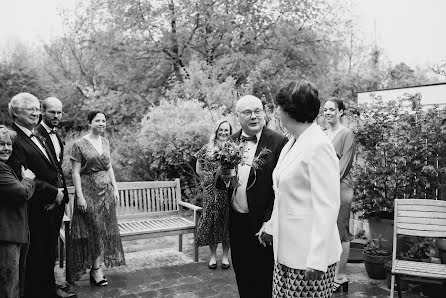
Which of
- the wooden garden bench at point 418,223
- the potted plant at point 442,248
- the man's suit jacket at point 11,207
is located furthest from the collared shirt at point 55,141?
the potted plant at point 442,248

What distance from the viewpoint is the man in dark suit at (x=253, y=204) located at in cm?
333

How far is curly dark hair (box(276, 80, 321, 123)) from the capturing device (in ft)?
8.00

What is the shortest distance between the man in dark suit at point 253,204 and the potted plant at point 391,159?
2.38 m

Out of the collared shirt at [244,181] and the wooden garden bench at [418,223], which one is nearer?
the collared shirt at [244,181]

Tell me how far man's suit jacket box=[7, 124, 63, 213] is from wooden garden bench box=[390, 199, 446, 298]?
3.60 meters

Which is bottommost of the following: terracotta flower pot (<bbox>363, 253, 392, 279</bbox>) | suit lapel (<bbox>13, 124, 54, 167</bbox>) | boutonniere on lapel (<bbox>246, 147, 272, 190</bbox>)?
terracotta flower pot (<bbox>363, 253, 392, 279</bbox>)

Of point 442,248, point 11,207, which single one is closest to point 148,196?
point 11,207

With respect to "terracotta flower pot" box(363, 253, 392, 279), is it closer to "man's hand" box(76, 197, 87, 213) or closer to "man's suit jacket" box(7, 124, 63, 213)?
"man's hand" box(76, 197, 87, 213)

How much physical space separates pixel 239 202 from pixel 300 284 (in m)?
1.22

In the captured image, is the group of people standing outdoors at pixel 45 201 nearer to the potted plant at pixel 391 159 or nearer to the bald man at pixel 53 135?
the bald man at pixel 53 135

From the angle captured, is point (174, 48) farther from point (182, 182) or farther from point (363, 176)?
point (363, 176)

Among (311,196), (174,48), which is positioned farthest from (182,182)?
(174,48)

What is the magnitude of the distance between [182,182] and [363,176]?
15.2ft

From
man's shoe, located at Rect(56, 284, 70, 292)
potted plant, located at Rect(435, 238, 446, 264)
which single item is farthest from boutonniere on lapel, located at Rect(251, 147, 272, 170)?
man's shoe, located at Rect(56, 284, 70, 292)
